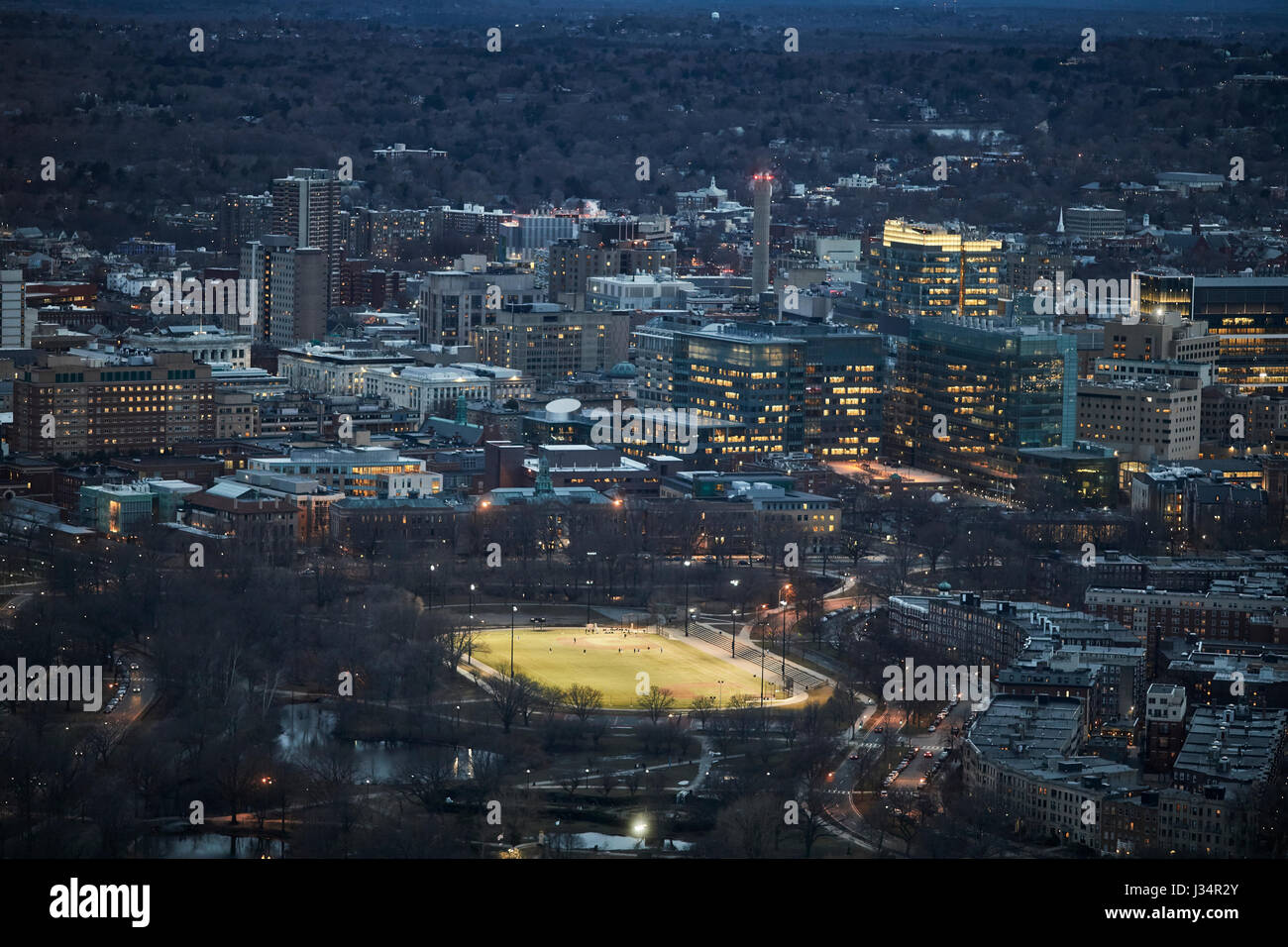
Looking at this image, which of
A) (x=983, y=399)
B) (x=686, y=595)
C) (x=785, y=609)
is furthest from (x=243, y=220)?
(x=785, y=609)

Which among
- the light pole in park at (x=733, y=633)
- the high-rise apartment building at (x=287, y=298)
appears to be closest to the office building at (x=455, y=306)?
the high-rise apartment building at (x=287, y=298)

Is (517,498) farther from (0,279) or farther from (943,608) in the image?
(0,279)

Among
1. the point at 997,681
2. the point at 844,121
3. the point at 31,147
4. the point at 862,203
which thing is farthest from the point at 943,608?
the point at 844,121

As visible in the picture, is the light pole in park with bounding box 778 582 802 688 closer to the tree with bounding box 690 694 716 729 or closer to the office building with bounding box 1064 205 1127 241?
the tree with bounding box 690 694 716 729

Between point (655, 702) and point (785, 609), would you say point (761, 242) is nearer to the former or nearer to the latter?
point (785, 609)

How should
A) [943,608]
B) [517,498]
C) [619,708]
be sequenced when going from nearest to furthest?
[619,708] → [943,608] → [517,498]

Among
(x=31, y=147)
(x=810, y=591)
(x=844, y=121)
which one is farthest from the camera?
(x=844, y=121)
